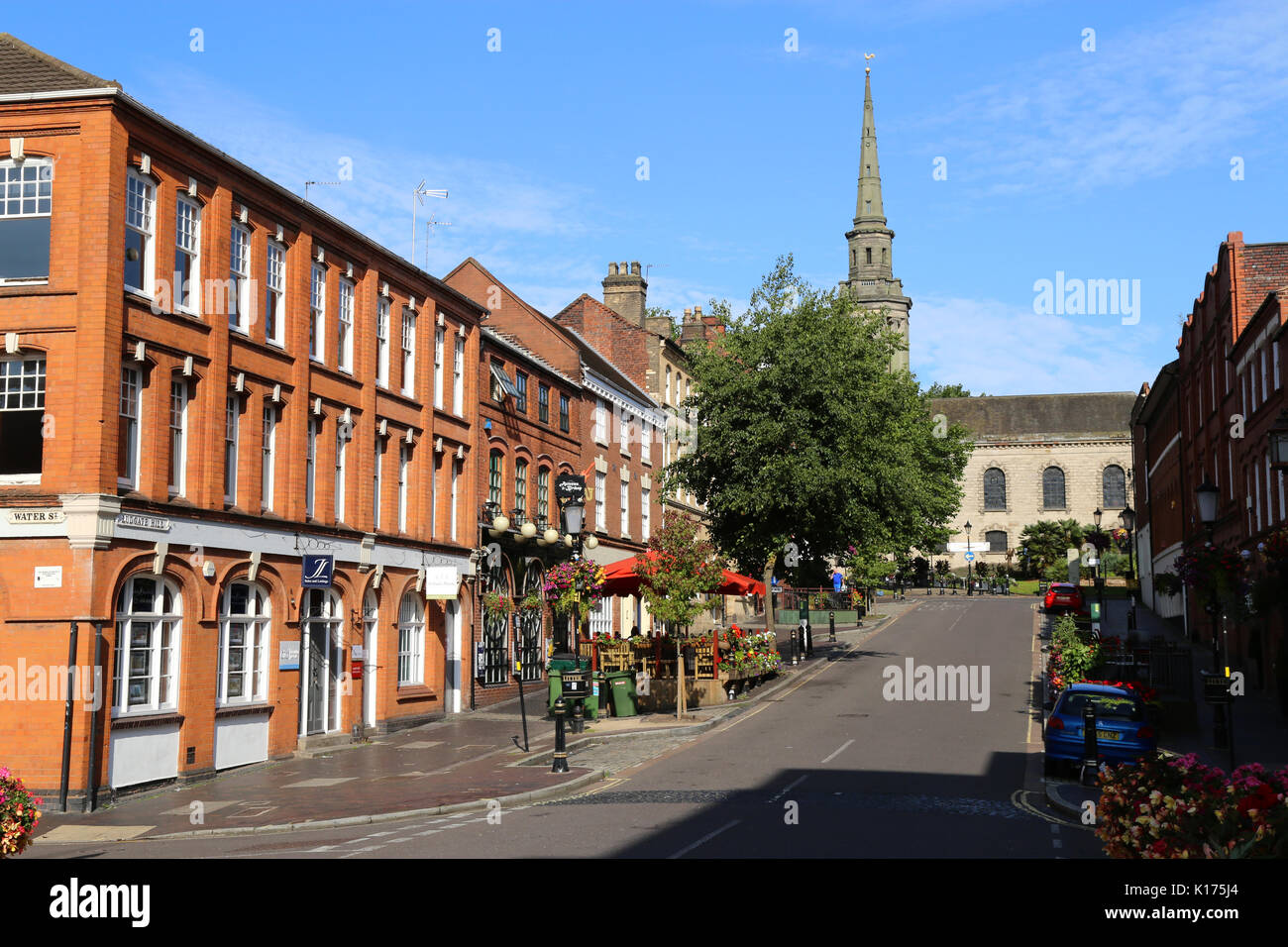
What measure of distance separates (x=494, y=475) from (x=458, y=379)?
329 centimetres

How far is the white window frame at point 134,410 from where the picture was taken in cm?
2045

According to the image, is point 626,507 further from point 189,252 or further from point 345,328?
point 189,252

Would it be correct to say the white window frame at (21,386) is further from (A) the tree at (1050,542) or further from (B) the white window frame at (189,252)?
(A) the tree at (1050,542)

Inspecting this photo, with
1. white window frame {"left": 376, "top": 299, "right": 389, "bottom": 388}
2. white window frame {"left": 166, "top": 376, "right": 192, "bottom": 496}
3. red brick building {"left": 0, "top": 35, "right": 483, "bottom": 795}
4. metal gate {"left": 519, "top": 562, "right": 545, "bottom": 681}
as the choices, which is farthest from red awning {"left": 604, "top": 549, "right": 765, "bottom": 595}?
white window frame {"left": 166, "top": 376, "right": 192, "bottom": 496}

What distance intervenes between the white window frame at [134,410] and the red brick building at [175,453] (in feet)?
0.16

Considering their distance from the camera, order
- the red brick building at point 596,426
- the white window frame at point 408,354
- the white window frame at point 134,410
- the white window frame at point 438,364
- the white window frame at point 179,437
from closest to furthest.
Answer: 1. the white window frame at point 134,410
2. the white window frame at point 179,437
3. the white window frame at point 408,354
4. the white window frame at point 438,364
5. the red brick building at point 596,426

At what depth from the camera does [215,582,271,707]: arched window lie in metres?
22.6

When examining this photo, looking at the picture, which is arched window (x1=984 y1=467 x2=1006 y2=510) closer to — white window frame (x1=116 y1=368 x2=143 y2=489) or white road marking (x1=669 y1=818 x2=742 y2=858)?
white window frame (x1=116 y1=368 x2=143 y2=489)

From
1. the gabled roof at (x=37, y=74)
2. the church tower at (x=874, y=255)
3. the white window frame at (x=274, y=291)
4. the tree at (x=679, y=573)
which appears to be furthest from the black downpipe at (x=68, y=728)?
the church tower at (x=874, y=255)

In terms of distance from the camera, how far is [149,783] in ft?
66.7

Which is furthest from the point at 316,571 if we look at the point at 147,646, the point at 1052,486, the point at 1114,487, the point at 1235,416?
the point at 1114,487

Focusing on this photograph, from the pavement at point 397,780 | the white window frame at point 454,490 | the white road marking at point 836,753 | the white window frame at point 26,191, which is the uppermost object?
the white window frame at point 26,191

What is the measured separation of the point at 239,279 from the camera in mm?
23812
